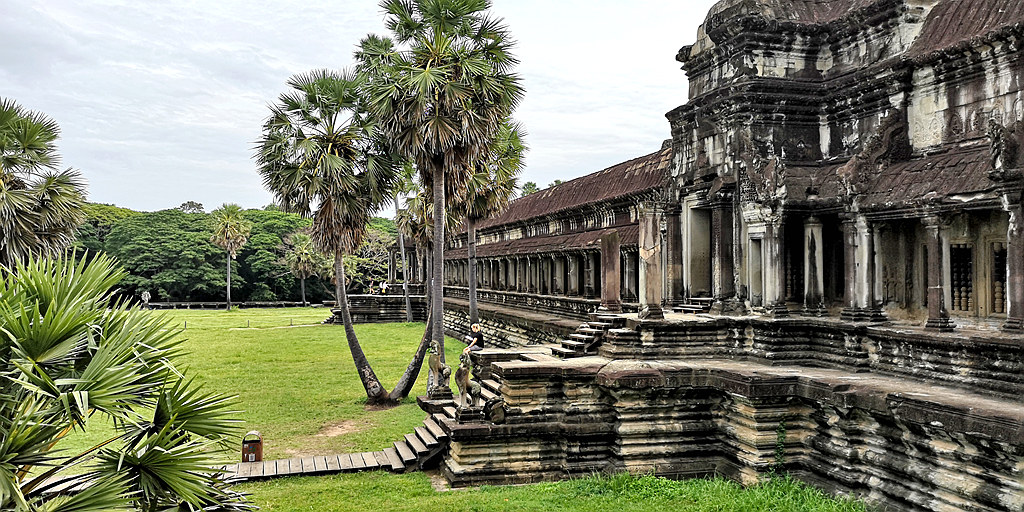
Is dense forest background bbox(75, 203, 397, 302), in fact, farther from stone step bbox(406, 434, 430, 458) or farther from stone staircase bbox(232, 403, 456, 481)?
stone staircase bbox(232, 403, 456, 481)

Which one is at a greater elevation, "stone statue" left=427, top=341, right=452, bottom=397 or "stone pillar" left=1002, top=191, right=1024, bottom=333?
"stone pillar" left=1002, top=191, right=1024, bottom=333

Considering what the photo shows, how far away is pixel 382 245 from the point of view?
2702 inches

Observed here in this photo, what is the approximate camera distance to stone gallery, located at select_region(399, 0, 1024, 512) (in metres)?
8.80

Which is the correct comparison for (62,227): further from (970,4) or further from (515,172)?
(970,4)

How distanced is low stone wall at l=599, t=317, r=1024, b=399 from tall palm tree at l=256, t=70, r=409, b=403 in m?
7.42

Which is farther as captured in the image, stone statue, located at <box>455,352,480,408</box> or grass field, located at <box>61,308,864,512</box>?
stone statue, located at <box>455,352,480,408</box>

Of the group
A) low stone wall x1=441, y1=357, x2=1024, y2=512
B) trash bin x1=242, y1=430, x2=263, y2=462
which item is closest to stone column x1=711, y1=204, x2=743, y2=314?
low stone wall x1=441, y1=357, x2=1024, y2=512

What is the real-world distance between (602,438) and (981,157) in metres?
6.18

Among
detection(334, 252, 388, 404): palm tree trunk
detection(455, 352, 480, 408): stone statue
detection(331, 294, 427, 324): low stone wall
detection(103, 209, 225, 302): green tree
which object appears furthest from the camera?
detection(103, 209, 225, 302): green tree

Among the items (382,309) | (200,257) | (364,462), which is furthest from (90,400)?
(200,257)

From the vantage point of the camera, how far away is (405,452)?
11.7 meters

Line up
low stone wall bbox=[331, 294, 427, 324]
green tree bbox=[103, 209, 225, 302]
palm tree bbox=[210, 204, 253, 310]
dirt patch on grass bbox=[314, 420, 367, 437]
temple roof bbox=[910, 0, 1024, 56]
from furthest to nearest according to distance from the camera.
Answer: green tree bbox=[103, 209, 225, 302] < palm tree bbox=[210, 204, 253, 310] < low stone wall bbox=[331, 294, 427, 324] < dirt patch on grass bbox=[314, 420, 367, 437] < temple roof bbox=[910, 0, 1024, 56]

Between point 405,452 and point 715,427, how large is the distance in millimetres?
4661

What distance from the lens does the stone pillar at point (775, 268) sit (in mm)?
12289
